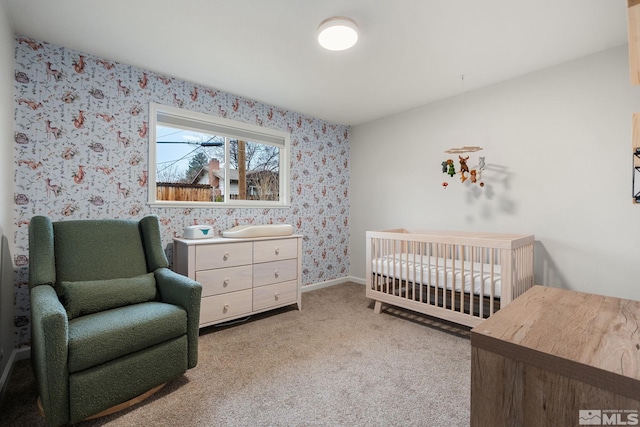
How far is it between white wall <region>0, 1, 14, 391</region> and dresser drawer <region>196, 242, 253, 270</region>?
43.1 inches

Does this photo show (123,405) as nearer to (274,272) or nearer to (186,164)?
(274,272)

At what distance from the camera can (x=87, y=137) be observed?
224 cm

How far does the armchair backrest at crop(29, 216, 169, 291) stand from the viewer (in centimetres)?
167

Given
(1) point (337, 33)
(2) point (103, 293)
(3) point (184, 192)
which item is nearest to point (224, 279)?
(2) point (103, 293)

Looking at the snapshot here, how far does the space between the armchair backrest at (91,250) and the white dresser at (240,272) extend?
31cm

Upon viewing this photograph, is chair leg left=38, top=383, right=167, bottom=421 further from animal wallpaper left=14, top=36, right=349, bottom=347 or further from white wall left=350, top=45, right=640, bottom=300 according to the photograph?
white wall left=350, top=45, right=640, bottom=300

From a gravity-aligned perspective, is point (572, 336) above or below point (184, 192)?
below

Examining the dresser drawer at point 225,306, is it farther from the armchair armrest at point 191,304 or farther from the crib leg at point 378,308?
the crib leg at point 378,308

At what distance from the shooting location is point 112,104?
2340mm

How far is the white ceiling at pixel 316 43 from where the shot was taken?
173 cm

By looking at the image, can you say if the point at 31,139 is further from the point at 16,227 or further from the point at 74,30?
the point at 74,30

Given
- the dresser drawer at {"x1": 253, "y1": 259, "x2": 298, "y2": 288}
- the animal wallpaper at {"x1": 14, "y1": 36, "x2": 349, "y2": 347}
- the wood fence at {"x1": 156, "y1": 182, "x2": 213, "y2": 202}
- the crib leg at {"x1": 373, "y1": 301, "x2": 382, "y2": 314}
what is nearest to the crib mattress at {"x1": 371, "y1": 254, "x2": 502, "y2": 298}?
the crib leg at {"x1": 373, "y1": 301, "x2": 382, "y2": 314}

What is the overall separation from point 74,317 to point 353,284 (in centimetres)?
305

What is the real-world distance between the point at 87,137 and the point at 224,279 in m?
1.55
